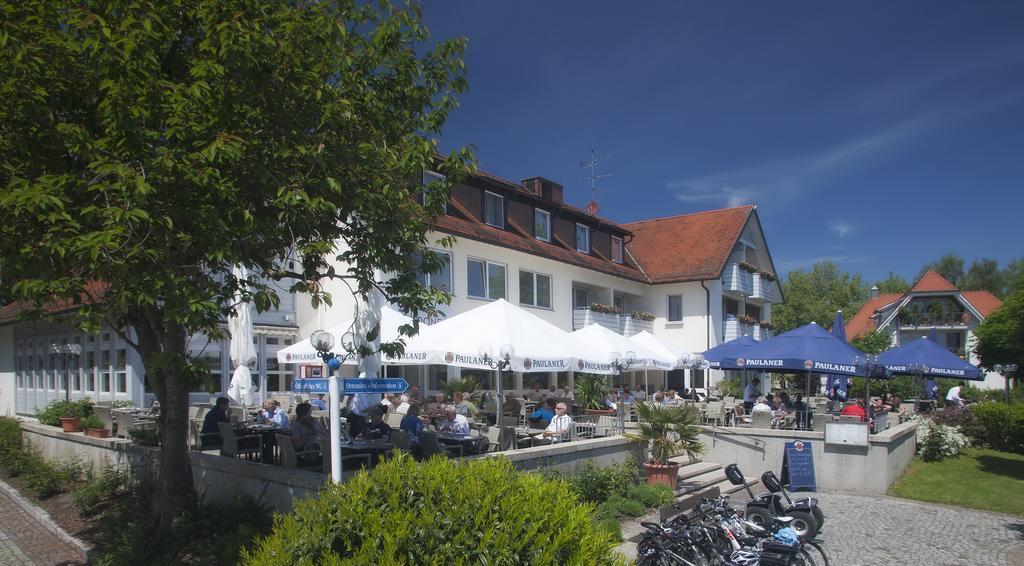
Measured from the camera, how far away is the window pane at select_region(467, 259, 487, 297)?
74.0 feet

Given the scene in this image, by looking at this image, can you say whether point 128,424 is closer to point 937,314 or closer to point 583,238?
point 583,238

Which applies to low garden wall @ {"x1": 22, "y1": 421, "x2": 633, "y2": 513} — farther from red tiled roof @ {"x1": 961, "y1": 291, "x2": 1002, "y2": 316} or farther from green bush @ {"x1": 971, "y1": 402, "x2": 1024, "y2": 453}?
red tiled roof @ {"x1": 961, "y1": 291, "x2": 1002, "y2": 316}

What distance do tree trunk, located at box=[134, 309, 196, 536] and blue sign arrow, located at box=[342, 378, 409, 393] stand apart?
3.62 meters

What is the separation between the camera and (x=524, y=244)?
24109 mm

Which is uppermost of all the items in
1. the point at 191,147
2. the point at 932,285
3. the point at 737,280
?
the point at 191,147

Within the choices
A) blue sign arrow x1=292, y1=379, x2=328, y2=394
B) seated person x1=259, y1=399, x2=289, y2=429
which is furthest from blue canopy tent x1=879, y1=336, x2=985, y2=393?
blue sign arrow x1=292, y1=379, x2=328, y2=394

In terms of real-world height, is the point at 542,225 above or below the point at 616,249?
above

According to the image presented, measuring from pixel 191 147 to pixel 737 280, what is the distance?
96.8 ft

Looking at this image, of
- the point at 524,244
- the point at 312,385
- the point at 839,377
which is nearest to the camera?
the point at 312,385

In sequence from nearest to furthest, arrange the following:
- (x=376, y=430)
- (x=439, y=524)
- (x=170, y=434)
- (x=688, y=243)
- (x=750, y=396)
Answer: (x=439, y=524)
(x=170, y=434)
(x=376, y=430)
(x=750, y=396)
(x=688, y=243)

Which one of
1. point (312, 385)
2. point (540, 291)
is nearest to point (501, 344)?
point (312, 385)

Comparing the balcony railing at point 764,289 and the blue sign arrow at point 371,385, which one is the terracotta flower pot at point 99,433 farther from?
the balcony railing at point 764,289

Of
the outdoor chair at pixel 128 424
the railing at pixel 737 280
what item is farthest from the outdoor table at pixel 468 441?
the railing at pixel 737 280

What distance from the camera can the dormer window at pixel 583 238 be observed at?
29531 mm
